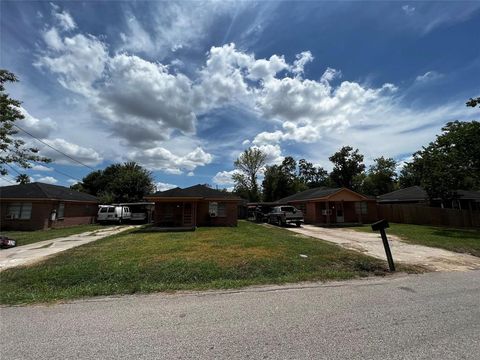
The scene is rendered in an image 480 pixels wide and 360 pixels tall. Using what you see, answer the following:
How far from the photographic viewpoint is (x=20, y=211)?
22.3 m

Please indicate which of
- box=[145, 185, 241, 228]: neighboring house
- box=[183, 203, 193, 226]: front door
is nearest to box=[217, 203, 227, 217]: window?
box=[145, 185, 241, 228]: neighboring house

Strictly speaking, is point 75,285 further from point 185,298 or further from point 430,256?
point 430,256

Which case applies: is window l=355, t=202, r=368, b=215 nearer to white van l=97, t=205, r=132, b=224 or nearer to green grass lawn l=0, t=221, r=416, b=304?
green grass lawn l=0, t=221, r=416, b=304

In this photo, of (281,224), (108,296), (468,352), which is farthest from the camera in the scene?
(281,224)

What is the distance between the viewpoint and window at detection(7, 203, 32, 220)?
875 inches

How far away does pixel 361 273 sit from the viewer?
734 centimetres

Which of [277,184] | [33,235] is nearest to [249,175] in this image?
[277,184]

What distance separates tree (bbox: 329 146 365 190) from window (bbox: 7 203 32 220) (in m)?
47.8

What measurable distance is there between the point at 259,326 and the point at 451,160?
24.9 metres

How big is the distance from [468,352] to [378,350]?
101 cm

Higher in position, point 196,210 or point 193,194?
point 193,194

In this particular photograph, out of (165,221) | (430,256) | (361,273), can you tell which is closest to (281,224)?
(165,221)

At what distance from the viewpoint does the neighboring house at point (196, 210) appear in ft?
75.9

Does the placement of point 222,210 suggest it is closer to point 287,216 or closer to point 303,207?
point 287,216
